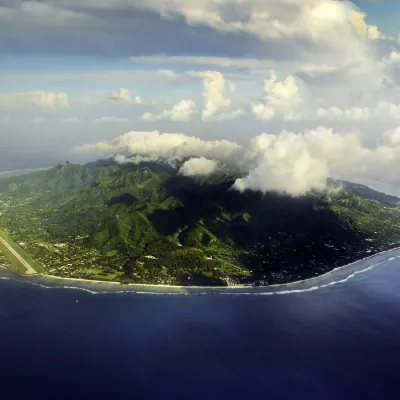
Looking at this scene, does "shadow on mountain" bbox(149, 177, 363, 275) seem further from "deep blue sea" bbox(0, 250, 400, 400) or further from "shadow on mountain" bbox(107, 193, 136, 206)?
"deep blue sea" bbox(0, 250, 400, 400)

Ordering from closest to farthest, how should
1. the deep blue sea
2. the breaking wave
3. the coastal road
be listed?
the deep blue sea, the breaking wave, the coastal road

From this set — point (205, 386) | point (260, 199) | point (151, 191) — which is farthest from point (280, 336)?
point (151, 191)

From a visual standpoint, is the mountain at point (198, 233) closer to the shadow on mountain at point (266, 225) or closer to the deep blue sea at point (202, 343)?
the shadow on mountain at point (266, 225)

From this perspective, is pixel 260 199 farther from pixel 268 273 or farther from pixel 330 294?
pixel 330 294

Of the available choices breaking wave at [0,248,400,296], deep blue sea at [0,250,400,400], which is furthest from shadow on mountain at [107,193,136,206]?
deep blue sea at [0,250,400,400]

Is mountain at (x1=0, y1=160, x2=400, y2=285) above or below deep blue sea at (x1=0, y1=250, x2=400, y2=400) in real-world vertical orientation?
above
